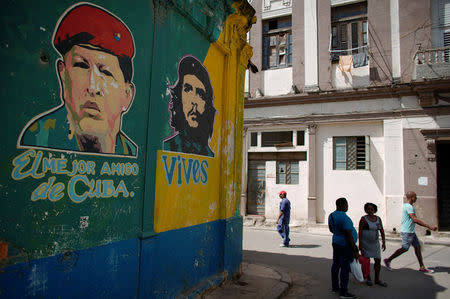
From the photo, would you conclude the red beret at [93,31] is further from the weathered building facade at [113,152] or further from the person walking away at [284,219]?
the person walking away at [284,219]

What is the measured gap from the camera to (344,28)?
41.7 ft

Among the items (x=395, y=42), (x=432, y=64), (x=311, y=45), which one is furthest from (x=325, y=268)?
(x=311, y=45)

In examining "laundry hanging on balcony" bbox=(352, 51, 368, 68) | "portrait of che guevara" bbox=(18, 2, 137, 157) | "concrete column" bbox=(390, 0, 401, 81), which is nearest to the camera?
"portrait of che guevara" bbox=(18, 2, 137, 157)

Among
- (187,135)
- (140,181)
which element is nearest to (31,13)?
(140,181)

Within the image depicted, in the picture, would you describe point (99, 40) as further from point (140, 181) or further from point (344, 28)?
point (344, 28)

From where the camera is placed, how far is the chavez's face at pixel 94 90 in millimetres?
2609

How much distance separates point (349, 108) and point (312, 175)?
3039mm

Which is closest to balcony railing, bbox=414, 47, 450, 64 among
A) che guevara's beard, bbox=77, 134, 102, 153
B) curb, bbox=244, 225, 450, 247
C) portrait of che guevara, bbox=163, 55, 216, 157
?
curb, bbox=244, 225, 450, 247

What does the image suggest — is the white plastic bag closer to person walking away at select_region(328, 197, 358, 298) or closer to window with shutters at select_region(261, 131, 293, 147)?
person walking away at select_region(328, 197, 358, 298)

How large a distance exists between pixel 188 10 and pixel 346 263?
4528 mm

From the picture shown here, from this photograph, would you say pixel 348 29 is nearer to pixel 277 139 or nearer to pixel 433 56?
pixel 433 56

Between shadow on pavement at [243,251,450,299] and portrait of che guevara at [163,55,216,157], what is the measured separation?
302 cm

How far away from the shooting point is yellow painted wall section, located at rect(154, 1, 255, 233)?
12.8 ft

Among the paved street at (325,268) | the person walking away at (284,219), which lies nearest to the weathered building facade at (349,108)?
the paved street at (325,268)
